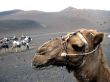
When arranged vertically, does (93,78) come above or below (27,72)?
above

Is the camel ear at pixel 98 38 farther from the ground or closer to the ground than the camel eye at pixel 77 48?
farther from the ground

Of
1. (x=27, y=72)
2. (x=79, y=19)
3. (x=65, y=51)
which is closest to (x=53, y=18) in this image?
(x=79, y=19)

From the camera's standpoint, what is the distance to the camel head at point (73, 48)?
3.18 meters

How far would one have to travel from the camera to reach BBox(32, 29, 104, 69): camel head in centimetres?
318

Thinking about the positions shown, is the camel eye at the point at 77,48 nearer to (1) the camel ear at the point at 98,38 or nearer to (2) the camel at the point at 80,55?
(2) the camel at the point at 80,55

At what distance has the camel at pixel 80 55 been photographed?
3.16 metres

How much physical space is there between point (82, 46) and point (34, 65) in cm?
45

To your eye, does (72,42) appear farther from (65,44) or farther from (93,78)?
(93,78)

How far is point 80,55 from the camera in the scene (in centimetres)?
322

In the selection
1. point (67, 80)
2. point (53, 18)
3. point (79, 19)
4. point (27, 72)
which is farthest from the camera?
point (53, 18)

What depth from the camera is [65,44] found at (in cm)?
322

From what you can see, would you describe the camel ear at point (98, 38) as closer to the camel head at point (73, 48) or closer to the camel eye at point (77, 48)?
the camel head at point (73, 48)

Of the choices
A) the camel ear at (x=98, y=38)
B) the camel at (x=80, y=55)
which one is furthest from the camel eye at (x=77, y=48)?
the camel ear at (x=98, y=38)

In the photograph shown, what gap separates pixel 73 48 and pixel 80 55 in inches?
3.4
